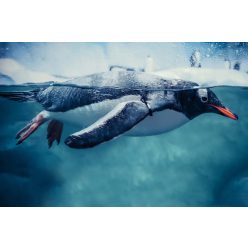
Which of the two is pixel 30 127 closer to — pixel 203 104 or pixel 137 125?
pixel 137 125

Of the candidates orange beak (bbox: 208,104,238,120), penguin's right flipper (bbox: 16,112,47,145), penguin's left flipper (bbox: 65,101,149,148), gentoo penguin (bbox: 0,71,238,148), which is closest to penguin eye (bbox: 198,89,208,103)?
gentoo penguin (bbox: 0,71,238,148)

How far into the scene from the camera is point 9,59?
145 inches

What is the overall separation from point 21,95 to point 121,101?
3.70ft

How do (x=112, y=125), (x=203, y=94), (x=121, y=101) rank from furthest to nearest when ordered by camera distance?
(x=203, y=94) → (x=121, y=101) → (x=112, y=125)

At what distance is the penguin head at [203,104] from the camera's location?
143 inches

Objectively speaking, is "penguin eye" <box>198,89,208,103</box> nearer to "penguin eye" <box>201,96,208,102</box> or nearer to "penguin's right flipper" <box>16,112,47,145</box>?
"penguin eye" <box>201,96,208,102</box>

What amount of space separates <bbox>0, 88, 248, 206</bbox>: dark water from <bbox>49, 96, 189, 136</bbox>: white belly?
3.6 inches

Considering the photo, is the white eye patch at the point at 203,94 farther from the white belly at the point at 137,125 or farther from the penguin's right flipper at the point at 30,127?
the penguin's right flipper at the point at 30,127

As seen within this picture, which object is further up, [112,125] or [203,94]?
[203,94]

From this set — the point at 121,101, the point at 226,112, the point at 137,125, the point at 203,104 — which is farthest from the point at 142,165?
the point at 226,112

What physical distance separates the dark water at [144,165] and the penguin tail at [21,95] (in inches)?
2.6

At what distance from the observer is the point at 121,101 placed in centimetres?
348

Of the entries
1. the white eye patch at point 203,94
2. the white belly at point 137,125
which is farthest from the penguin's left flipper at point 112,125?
the white eye patch at point 203,94

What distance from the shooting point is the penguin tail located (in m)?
3.71
